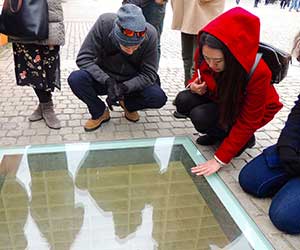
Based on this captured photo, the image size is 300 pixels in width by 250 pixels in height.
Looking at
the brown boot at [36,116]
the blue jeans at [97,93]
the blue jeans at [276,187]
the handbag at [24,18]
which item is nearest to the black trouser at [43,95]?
the brown boot at [36,116]

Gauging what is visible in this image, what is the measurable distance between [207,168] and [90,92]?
1033 millimetres

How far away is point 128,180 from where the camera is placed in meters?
2.31

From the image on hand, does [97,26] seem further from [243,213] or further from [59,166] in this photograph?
[243,213]

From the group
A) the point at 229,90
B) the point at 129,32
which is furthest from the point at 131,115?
the point at 229,90

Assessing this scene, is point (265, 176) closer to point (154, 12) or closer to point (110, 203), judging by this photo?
point (110, 203)

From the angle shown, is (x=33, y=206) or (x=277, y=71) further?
(x=277, y=71)

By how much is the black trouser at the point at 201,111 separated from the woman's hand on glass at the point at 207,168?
25 cm

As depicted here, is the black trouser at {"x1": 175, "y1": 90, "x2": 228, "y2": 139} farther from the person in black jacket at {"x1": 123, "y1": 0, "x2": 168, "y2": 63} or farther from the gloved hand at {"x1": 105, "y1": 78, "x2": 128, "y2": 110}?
the person in black jacket at {"x1": 123, "y1": 0, "x2": 168, "y2": 63}

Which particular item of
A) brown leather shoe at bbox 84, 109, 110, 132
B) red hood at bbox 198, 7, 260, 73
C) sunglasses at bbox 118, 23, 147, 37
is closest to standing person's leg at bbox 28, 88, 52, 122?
brown leather shoe at bbox 84, 109, 110, 132

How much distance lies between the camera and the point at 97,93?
283 cm

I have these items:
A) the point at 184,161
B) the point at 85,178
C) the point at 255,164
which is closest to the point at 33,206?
the point at 85,178

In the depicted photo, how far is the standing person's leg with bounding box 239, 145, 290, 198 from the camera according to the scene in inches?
81.8

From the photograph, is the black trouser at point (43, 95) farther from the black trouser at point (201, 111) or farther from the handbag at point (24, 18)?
the black trouser at point (201, 111)

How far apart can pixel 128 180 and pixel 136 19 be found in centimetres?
101
